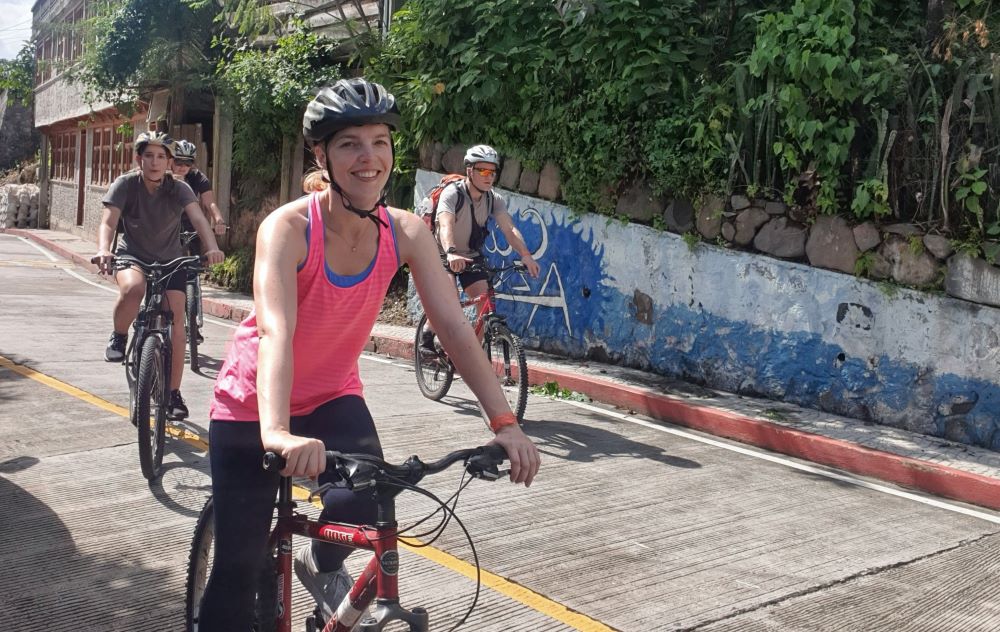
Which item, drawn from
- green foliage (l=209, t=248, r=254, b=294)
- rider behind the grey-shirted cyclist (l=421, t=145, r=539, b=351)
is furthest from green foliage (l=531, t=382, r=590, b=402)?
green foliage (l=209, t=248, r=254, b=294)

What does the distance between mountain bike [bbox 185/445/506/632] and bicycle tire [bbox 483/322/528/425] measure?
15.9ft

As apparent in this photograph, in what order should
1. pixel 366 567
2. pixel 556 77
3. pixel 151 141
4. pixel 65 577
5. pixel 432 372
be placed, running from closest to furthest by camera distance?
pixel 366 567 → pixel 65 577 → pixel 151 141 → pixel 432 372 → pixel 556 77

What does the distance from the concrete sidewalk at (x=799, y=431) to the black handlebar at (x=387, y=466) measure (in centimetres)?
506

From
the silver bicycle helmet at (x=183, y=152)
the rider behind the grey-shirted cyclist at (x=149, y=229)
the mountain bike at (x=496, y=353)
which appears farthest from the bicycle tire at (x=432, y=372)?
the silver bicycle helmet at (x=183, y=152)


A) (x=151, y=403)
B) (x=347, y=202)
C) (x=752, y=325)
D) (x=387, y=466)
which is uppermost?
(x=347, y=202)

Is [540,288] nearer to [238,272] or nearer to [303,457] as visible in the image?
[238,272]

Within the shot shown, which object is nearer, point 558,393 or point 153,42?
point 558,393

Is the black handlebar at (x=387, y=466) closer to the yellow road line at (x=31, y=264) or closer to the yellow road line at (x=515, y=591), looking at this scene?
the yellow road line at (x=515, y=591)

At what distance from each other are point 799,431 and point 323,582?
5.35 meters

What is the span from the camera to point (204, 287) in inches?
711

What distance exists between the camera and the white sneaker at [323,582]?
2916mm

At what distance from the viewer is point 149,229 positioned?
6965mm

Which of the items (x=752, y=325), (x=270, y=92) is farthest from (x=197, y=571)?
(x=270, y=92)

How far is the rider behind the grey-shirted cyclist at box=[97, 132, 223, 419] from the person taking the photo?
21.5 ft
